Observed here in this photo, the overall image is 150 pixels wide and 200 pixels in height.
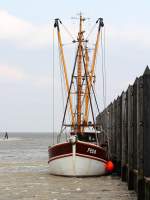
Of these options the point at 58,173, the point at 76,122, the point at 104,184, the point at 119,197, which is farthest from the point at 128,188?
the point at 76,122

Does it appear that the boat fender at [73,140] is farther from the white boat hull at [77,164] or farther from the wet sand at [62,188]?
the wet sand at [62,188]

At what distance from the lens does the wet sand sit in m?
19.2

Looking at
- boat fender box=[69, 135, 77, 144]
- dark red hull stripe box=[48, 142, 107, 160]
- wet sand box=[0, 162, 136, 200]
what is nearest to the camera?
wet sand box=[0, 162, 136, 200]

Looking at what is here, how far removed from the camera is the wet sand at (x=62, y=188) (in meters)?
19.2

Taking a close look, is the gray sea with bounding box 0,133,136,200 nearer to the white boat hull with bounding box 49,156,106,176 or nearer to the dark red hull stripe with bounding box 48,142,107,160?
the white boat hull with bounding box 49,156,106,176

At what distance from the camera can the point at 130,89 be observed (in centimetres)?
2045

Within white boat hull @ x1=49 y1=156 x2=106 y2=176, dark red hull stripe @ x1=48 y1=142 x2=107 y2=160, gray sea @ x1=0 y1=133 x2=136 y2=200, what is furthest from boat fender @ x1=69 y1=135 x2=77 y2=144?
gray sea @ x1=0 y1=133 x2=136 y2=200

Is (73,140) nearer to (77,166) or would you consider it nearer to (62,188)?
(77,166)

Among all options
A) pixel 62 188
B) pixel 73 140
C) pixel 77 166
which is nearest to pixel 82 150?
pixel 73 140

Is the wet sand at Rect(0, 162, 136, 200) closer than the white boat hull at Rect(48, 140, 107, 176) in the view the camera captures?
Yes

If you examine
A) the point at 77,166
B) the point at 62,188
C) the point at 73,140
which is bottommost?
the point at 62,188

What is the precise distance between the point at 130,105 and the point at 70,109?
9995 mm

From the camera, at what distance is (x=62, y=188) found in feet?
71.4

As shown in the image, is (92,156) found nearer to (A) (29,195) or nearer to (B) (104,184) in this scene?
(B) (104,184)
